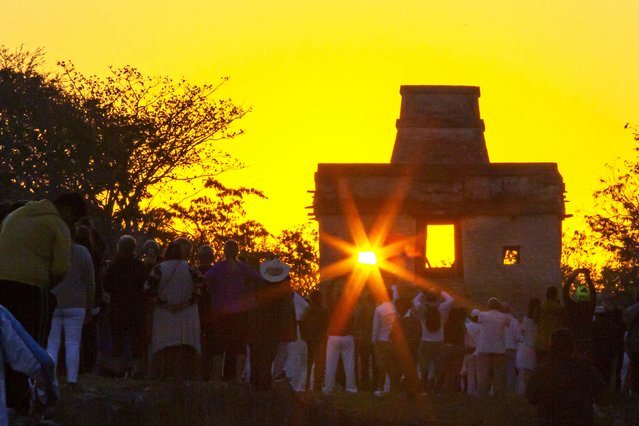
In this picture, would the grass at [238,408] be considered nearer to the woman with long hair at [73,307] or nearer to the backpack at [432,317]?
the woman with long hair at [73,307]

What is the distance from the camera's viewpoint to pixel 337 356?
25938mm

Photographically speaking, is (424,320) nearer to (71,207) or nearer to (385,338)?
(385,338)

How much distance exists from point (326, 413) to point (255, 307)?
5.38ft

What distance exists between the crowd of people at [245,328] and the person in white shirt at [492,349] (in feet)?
0.07

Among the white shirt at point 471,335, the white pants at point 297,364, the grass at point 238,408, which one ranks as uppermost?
the white shirt at point 471,335

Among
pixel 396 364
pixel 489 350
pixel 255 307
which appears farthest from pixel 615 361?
pixel 255 307

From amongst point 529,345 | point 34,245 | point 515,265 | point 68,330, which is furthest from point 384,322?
point 515,265

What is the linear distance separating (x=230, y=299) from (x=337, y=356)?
581 cm

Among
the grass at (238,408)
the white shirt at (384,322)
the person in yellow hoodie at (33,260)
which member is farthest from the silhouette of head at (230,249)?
the person in yellow hoodie at (33,260)

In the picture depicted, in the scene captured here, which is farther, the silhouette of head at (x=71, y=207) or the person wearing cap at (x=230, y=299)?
the person wearing cap at (x=230, y=299)

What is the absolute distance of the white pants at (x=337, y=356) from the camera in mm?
25812

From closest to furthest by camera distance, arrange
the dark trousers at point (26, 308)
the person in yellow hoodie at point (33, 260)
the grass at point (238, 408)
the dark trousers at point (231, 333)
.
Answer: the dark trousers at point (26, 308) → the person in yellow hoodie at point (33, 260) → the grass at point (238, 408) → the dark trousers at point (231, 333)

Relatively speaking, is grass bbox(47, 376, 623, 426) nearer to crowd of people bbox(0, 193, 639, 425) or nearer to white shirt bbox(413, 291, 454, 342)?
A: crowd of people bbox(0, 193, 639, 425)

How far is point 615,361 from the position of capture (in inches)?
1119
